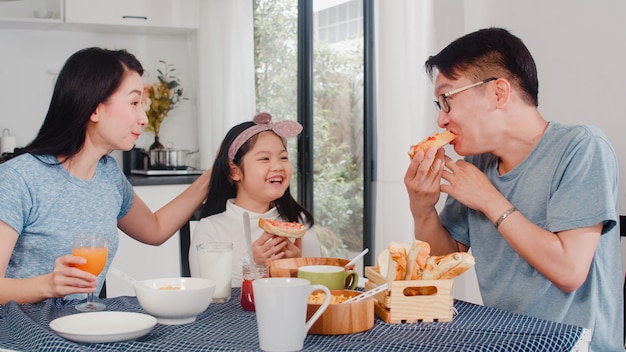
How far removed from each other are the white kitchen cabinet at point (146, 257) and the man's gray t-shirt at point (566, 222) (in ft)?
9.15

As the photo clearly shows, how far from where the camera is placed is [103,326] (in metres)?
1.38

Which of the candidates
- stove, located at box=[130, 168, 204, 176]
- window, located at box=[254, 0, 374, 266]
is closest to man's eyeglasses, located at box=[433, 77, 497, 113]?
window, located at box=[254, 0, 374, 266]

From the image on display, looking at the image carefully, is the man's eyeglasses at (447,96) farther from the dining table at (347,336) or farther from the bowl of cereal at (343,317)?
the bowl of cereal at (343,317)

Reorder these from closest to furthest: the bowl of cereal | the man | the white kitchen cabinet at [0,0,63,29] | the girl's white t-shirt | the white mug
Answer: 1. the white mug
2. the bowl of cereal
3. the man
4. the girl's white t-shirt
5. the white kitchen cabinet at [0,0,63,29]

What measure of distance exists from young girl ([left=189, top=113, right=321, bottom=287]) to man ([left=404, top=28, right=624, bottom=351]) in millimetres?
598

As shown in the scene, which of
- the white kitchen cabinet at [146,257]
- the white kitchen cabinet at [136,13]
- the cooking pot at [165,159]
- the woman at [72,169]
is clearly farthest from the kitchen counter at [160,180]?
the woman at [72,169]

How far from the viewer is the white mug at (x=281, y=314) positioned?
48.1 inches

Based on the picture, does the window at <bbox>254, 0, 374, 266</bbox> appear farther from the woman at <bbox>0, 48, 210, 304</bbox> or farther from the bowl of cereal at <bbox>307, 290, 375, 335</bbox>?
the bowl of cereal at <bbox>307, 290, 375, 335</bbox>

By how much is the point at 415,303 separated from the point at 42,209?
0.98 m

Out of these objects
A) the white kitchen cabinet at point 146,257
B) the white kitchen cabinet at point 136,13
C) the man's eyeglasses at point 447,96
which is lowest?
the white kitchen cabinet at point 146,257

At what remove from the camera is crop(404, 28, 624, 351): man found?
166 centimetres

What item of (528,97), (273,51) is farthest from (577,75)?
(273,51)

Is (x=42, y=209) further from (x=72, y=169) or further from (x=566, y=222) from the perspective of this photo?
(x=566, y=222)

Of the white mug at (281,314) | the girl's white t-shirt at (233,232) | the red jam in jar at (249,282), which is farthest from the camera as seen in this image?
the girl's white t-shirt at (233,232)
